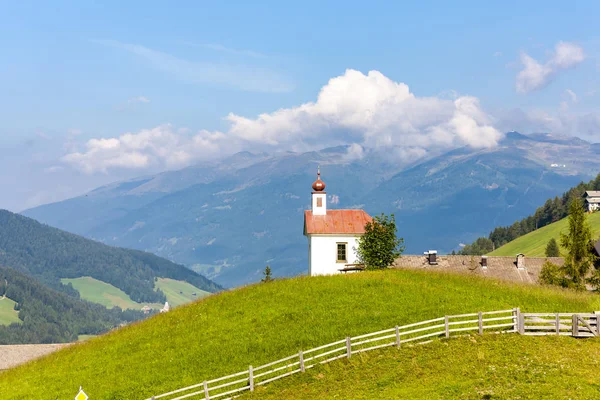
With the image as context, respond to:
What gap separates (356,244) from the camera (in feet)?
224

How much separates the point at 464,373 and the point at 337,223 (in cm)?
3907

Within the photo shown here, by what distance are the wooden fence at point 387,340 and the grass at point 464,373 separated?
66 centimetres

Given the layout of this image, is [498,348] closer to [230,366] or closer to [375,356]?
[375,356]

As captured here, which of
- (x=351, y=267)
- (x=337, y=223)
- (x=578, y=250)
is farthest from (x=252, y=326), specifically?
(x=578, y=250)

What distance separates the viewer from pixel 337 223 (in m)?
69.4

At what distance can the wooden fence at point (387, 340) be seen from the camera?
35.2 meters

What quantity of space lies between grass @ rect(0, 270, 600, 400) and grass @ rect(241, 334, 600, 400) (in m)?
1.44

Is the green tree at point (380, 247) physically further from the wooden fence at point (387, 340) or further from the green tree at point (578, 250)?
the wooden fence at point (387, 340)

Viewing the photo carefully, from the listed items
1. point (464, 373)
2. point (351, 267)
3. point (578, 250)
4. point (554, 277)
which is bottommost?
point (464, 373)

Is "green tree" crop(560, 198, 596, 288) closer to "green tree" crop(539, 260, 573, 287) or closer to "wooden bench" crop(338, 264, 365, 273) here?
"green tree" crop(539, 260, 573, 287)

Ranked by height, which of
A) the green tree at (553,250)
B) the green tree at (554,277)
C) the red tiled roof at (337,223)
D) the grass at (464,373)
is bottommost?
the grass at (464,373)

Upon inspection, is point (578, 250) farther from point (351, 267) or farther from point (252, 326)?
point (252, 326)

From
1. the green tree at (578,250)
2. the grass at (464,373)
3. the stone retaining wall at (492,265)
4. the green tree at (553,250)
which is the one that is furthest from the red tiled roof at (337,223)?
the green tree at (553,250)

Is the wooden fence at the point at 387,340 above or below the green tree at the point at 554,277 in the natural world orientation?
below
